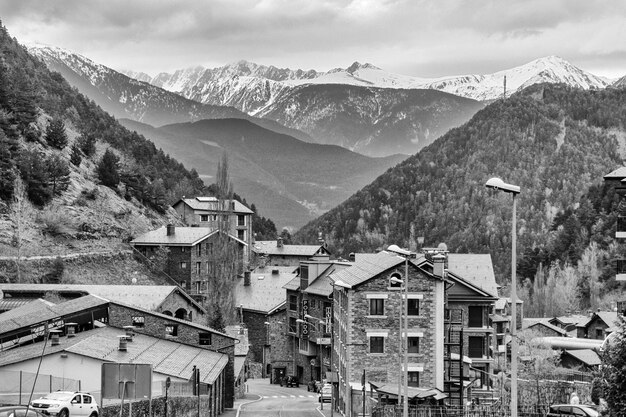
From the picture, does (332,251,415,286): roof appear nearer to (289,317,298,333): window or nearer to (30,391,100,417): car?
(30,391,100,417): car

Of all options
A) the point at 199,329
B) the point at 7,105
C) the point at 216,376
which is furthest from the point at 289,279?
the point at 216,376

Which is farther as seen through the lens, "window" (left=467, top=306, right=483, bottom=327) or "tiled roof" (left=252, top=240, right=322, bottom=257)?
"tiled roof" (left=252, top=240, right=322, bottom=257)

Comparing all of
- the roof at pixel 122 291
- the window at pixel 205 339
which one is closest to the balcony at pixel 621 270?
the window at pixel 205 339

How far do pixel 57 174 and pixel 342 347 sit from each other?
217 feet

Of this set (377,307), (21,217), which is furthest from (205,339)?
(21,217)

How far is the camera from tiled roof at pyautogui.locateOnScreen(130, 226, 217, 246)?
126 m

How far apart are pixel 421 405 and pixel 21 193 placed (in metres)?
75.4

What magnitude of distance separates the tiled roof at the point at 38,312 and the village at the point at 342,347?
0.11 metres

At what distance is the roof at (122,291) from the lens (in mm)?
80438

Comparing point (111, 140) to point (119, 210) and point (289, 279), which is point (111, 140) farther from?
point (289, 279)

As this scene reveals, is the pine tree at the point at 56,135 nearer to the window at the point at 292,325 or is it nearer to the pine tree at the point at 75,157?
the pine tree at the point at 75,157

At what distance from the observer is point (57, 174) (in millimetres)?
126875

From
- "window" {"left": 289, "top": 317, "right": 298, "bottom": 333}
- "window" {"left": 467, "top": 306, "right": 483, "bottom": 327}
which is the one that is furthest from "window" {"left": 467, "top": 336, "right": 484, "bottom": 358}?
"window" {"left": 289, "top": 317, "right": 298, "bottom": 333}

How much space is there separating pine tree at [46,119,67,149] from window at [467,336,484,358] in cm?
7791
